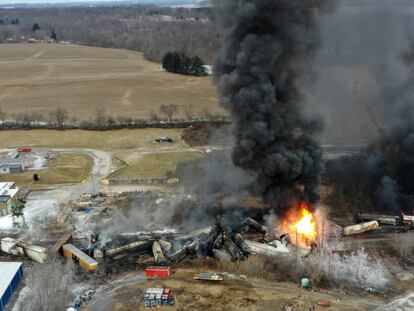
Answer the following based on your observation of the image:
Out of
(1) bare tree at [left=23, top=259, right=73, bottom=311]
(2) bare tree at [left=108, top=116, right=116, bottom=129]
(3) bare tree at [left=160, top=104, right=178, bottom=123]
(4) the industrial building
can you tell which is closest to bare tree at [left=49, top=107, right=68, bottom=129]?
(2) bare tree at [left=108, top=116, right=116, bottom=129]

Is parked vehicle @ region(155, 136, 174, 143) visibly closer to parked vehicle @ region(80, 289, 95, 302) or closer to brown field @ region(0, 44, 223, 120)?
brown field @ region(0, 44, 223, 120)

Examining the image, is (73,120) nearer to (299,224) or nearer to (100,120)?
(100,120)

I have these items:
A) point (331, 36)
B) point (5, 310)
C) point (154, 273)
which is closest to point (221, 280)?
point (154, 273)

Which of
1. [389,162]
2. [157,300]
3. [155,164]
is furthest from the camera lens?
[155,164]

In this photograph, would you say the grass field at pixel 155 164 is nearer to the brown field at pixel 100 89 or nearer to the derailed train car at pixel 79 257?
the derailed train car at pixel 79 257

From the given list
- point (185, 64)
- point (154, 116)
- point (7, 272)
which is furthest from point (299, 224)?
point (185, 64)

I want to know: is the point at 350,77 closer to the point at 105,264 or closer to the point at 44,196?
the point at 105,264
